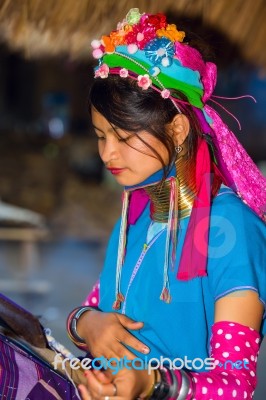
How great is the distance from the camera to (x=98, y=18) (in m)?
2.45

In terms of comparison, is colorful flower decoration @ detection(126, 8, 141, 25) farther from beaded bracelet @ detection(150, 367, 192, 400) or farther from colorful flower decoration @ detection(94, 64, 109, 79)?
beaded bracelet @ detection(150, 367, 192, 400)

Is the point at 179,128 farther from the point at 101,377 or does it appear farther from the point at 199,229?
the point at 101,377

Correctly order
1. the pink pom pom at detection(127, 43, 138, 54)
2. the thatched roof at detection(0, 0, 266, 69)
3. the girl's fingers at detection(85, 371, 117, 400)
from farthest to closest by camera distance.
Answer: the thatched roof at detection(0, 0, 266, 69), the pink pom pom at detection(127, 43, 138, 54), the girl's fingers at detection(85, 371, 117, 400)

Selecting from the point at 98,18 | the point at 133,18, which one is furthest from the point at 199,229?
the point at 98,18

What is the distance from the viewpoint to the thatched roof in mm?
2310

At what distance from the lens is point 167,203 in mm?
1507

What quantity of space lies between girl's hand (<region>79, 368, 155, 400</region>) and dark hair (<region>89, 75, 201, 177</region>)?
1.58 ft

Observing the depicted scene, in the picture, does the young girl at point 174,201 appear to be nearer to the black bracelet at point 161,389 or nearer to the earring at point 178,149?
the earring at point 178,149

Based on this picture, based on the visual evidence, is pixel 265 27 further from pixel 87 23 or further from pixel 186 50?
pixel 186 50

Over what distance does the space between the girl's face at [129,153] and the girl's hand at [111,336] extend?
0.29m

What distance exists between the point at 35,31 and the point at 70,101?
9407 millimetres

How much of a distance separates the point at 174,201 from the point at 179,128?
157mm

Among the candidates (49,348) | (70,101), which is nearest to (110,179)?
(70,101)

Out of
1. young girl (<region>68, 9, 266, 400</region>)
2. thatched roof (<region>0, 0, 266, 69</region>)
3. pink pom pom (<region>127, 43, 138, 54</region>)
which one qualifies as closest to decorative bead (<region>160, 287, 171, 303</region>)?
young girl (<region>68, 9, 266, 400</region>)
